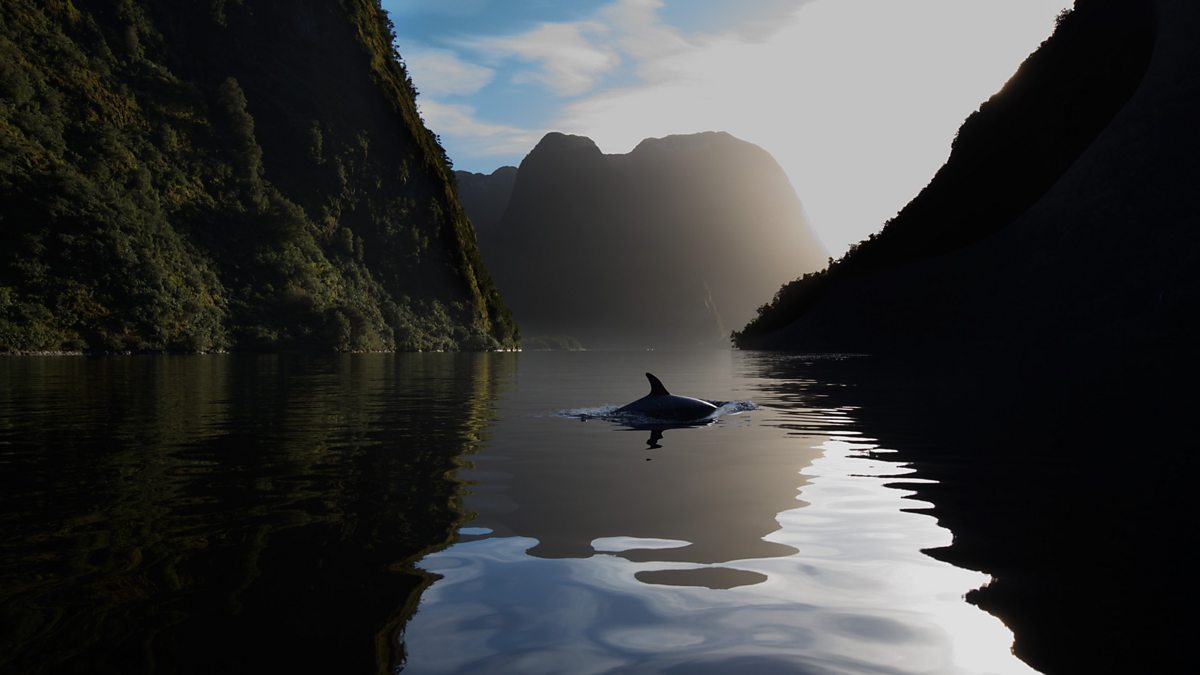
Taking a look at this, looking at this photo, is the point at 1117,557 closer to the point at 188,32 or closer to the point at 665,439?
the point at 665,439

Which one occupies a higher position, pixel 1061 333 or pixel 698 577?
pixel 1061 333

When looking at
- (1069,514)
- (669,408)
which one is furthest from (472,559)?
(669,408)

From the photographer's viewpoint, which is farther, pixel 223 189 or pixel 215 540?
pixel 223 189

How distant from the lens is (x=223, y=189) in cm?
14800

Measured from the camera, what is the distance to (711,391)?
124 feet

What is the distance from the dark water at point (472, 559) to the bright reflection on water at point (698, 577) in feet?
0.11

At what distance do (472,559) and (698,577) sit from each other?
91.3 inches

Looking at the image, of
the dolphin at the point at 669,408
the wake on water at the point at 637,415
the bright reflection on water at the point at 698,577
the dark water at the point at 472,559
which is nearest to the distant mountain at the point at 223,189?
the wake on water at the point at 637,415

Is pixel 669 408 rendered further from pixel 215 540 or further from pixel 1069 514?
pixel 215 540

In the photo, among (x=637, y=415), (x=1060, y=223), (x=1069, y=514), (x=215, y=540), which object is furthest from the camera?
(x=1060, y=223)

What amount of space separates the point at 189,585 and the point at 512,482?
6.39 meters

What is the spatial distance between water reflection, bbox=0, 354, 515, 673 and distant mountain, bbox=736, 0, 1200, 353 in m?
78.7

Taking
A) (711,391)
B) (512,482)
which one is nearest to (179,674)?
(512,482)

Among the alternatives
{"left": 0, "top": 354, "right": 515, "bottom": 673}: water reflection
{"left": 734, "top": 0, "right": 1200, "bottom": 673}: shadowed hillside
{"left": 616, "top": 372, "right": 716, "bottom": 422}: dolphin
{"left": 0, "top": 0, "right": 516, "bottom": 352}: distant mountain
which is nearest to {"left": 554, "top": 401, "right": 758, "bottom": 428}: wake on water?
{"left": 616, "top": 372, "right": 716, "bottom": 422}: dolphin
